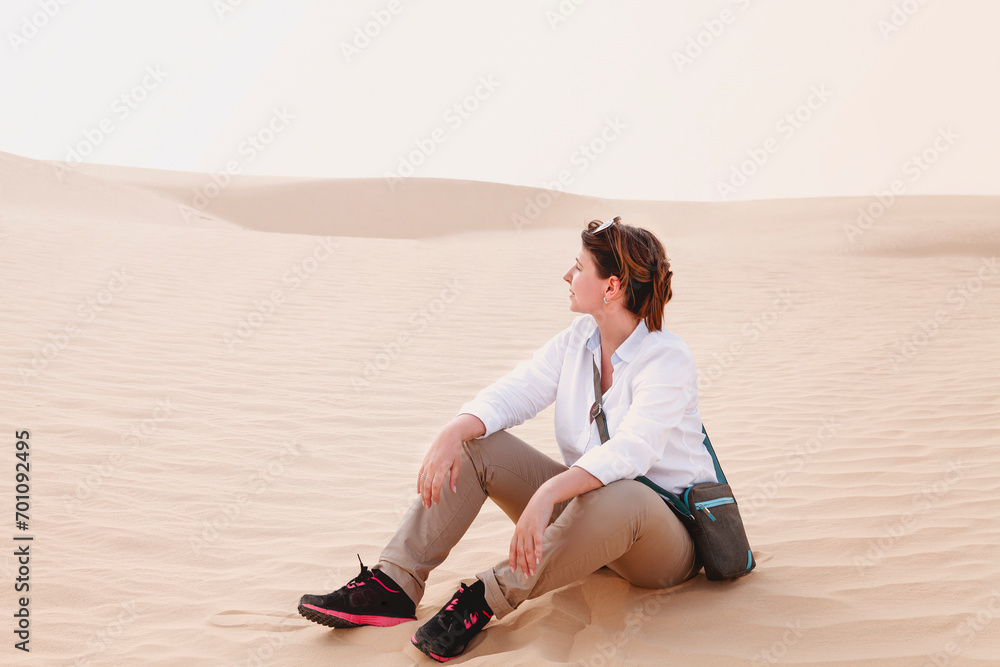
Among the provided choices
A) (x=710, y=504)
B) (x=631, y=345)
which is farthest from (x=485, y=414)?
(x=710, y=504)

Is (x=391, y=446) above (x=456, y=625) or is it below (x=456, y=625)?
above

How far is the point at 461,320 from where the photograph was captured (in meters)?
8.96

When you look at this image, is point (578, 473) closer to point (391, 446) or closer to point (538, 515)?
point (538, 515)

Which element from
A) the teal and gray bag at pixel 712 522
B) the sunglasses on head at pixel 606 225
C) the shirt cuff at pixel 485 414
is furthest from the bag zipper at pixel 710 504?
the sunglasses on head at pixel 606 225

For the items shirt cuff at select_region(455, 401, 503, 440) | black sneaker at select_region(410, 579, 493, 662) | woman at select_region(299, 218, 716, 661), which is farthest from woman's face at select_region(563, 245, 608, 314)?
black sneaker at select_region(410, 579, 493, 662)

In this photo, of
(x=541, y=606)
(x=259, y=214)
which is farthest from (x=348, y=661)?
(x=259, y=214)

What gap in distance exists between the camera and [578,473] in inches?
91.7

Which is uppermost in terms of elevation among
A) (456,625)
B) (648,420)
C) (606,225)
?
(606,225)

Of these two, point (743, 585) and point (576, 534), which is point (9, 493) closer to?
point (576, 534)

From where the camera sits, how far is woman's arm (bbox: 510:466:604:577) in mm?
2248

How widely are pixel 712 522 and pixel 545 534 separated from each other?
1.87 feet

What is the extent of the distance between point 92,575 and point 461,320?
610 centimetres

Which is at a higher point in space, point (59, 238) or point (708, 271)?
point (59, 238)

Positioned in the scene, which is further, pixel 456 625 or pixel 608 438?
pixel 608 438
